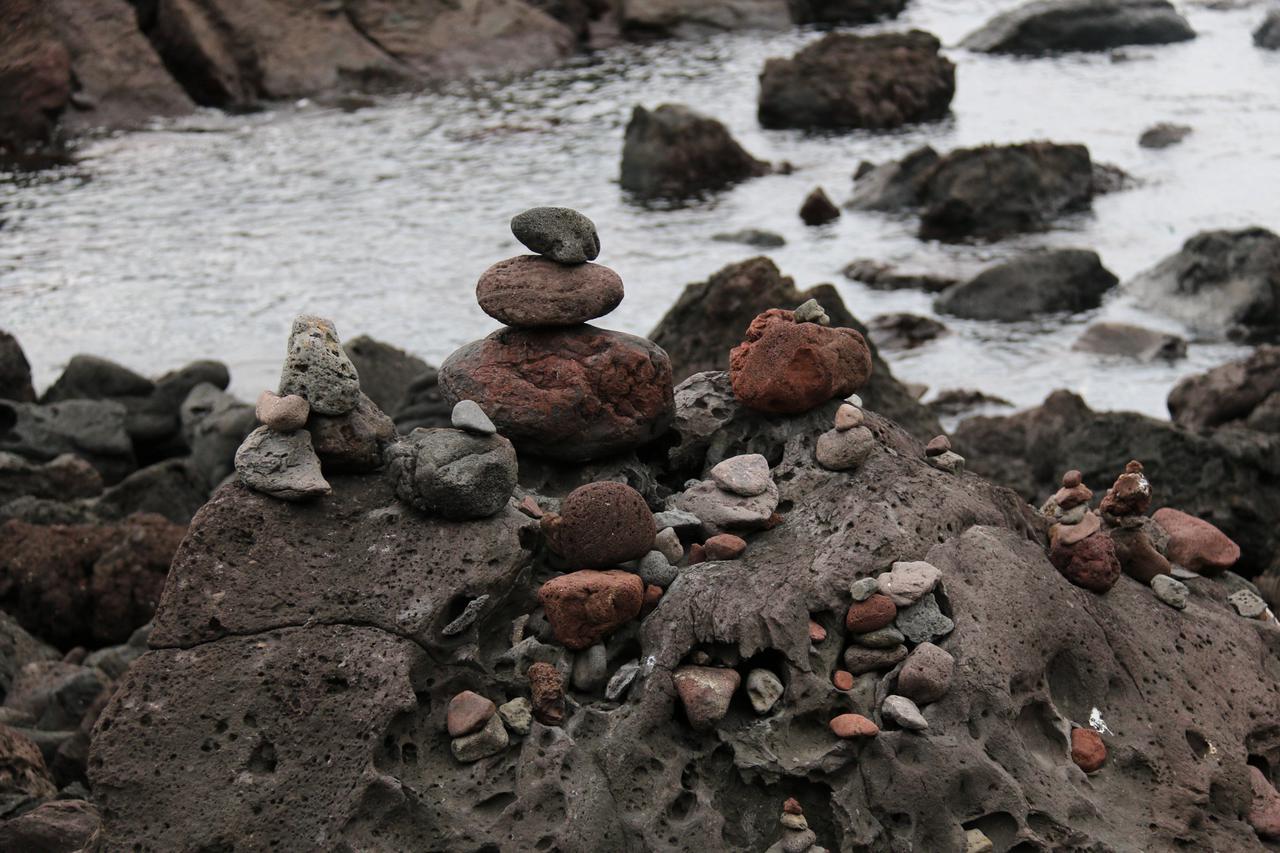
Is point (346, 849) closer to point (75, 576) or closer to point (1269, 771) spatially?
point (1269, 771)

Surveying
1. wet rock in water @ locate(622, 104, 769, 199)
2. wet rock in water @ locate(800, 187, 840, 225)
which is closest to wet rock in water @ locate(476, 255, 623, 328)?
wet rock in water @ locate(800, 187, 840, 225)

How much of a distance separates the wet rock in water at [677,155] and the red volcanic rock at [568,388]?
1602 centimetres

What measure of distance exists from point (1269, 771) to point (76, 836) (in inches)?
160

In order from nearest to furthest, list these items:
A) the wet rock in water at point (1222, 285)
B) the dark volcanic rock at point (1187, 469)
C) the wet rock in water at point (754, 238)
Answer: the dark volcanic rock at point (1187, 469), the wet rock in water at point (1222, 285), the wet rock in water at point (754, 238)

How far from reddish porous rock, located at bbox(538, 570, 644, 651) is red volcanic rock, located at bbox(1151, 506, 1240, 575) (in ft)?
7.85

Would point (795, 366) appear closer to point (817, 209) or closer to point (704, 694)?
point (704, 694)

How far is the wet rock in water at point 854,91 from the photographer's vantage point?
24.5 meters

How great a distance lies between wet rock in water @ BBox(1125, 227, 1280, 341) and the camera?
1473 centimetres

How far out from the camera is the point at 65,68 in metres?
24.6

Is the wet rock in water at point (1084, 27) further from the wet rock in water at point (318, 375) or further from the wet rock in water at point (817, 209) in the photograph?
the wet rock in water at point (318, 375)

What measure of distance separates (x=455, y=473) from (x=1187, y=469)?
604cm

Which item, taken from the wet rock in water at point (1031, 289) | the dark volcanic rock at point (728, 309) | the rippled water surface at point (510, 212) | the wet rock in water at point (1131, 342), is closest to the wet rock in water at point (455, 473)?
the dark volcanic rock at point (728, 309)

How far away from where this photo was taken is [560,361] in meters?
4.98

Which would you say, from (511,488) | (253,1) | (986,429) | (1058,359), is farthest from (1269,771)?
(253,1)
